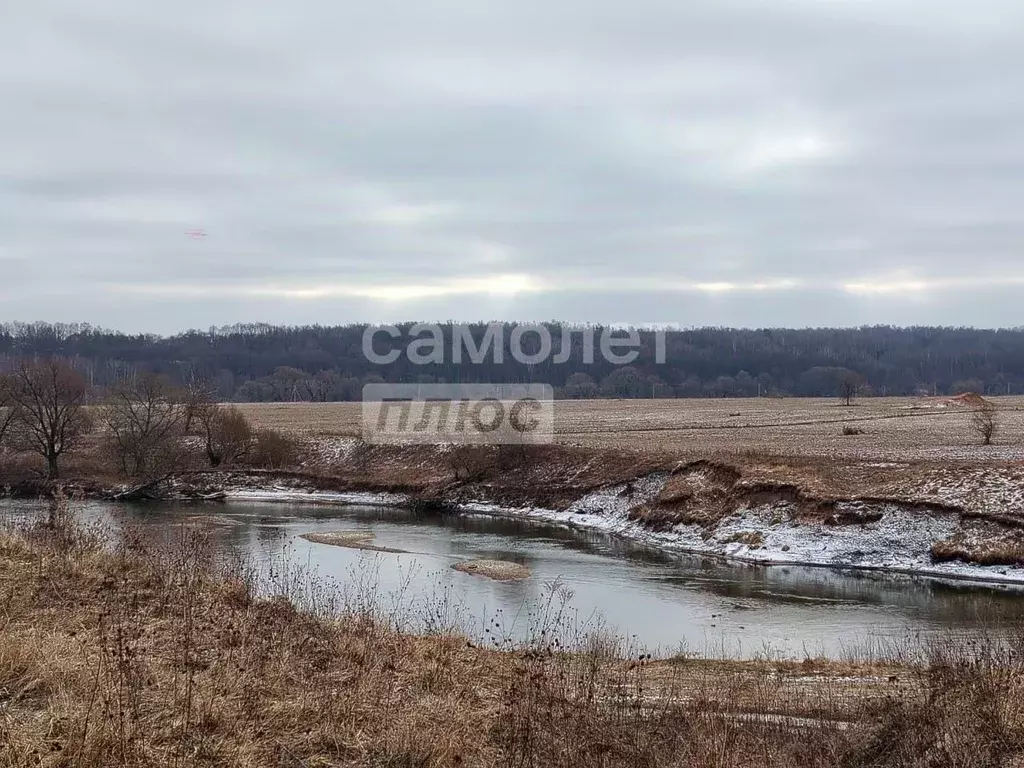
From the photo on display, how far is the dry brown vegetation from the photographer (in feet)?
20.8

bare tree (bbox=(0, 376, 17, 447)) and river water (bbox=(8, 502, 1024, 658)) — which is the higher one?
bare tree (bbox=(0, 376, 17, 447))

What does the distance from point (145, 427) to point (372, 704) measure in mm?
53638

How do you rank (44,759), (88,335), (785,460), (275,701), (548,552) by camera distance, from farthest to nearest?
(88,335) → (785,460) → (548,552) → (275,701) → (44,759)

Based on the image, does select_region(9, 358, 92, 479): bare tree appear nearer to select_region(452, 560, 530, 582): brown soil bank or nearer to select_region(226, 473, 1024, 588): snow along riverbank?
select_region(226, 473, 1024, 588): snow along riverbank

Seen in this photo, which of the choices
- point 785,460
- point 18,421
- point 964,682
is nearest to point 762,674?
point 964,682

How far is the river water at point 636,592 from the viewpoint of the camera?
770 inches

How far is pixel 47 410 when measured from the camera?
5444cm

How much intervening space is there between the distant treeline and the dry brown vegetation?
87.3 metres

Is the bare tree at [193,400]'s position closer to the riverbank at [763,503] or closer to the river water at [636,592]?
the riverbank at [763,503]

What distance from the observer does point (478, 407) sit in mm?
57312

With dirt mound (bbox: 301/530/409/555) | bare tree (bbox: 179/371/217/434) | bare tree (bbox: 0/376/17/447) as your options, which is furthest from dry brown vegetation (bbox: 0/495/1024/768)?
bare tree (bbox: 0/376/17/447)

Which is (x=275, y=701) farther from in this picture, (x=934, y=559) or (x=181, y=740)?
(x=934, y=559)

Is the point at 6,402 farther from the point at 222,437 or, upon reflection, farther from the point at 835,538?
the point at 835,538

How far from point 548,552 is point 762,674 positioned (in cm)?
1950
